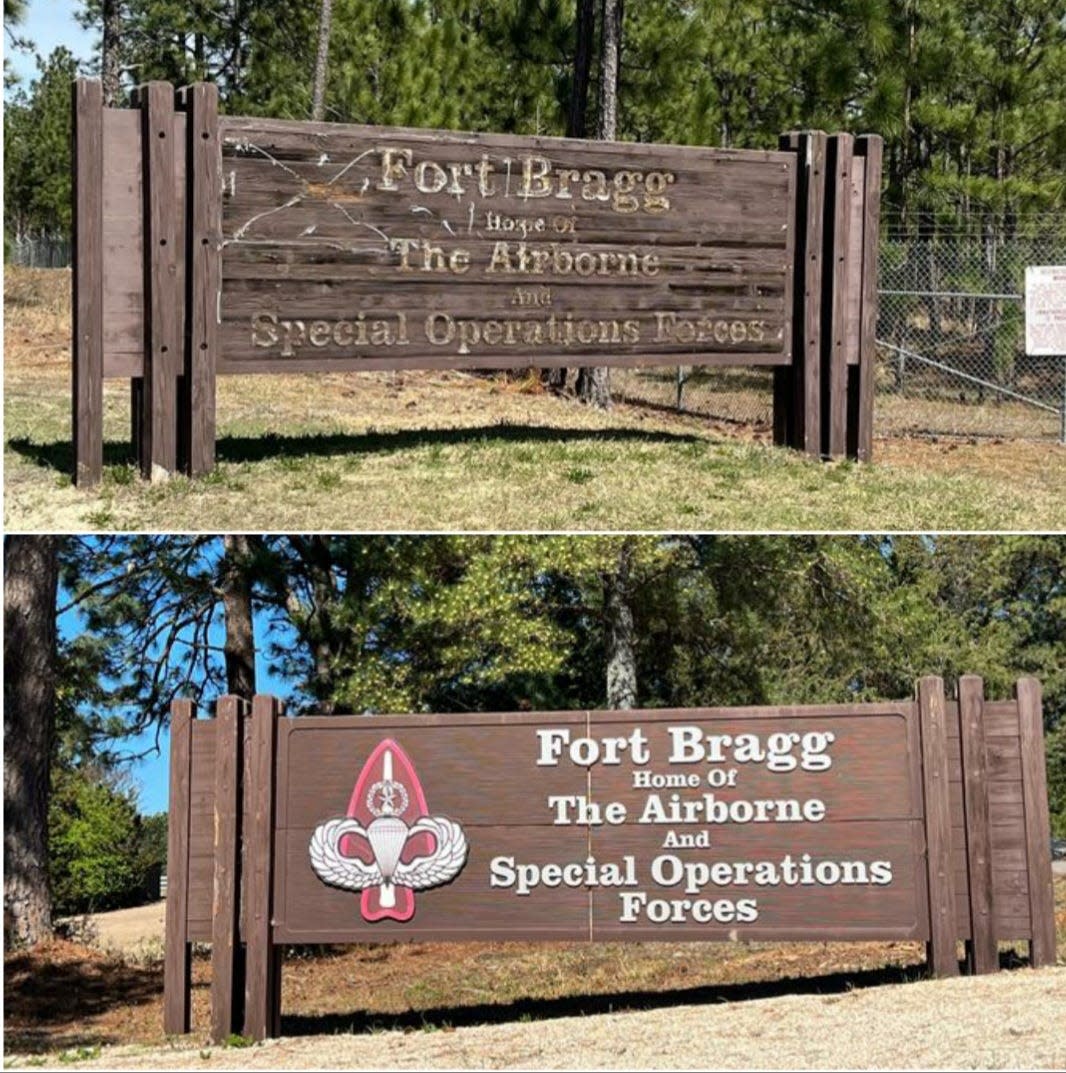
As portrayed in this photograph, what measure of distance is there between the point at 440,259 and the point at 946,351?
15.6m

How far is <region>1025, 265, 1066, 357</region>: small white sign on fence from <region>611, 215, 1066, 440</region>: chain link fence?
2.17m

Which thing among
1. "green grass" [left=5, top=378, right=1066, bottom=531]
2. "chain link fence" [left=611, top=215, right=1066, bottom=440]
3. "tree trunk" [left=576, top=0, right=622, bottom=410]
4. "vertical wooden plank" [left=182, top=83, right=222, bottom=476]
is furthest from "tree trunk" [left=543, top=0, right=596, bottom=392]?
"vertical wooden plank" [left=182, top=83, right=222, bottom=476]

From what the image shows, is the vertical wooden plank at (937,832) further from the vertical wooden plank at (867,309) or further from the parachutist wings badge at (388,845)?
the vertical wooden plank at (867,309)

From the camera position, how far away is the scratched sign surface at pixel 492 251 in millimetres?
11523

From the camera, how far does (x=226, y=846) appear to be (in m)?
10.1

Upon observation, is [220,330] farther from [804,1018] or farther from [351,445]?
[804,1018]

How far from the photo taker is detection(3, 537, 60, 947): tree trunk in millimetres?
14422

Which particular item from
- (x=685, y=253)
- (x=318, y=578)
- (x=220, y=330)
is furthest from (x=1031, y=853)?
(x=318, y=578)

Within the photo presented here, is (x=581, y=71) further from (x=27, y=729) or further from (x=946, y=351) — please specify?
(x=27, y=729)

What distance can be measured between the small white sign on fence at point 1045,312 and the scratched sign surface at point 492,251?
227 inches

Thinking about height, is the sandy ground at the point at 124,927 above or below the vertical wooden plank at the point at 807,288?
below

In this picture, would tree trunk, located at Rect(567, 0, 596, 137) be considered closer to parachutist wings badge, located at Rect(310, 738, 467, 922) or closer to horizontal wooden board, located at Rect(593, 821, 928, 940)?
parachutist wings badge, located at Rect(310, 738, 467, 922)

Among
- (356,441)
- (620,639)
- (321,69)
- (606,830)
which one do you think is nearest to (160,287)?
(356,441)

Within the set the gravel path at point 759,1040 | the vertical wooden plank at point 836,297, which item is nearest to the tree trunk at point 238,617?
the vertical wooden plank at point 836,297
